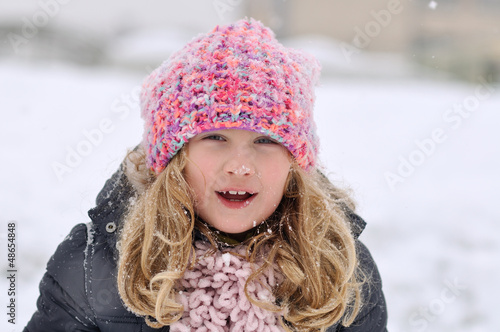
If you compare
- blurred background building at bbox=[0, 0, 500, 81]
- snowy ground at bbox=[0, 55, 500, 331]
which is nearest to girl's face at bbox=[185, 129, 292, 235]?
snowy ground at bbox=[0, 55, 500, 331]

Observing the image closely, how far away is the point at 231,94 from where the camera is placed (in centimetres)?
140

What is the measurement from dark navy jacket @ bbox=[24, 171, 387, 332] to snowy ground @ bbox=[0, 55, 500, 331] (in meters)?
0.18

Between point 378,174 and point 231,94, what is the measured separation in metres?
3.26

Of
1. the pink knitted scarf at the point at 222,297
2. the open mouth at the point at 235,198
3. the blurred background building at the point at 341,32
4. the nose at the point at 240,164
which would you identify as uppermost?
the blurred background building at the point at 341,32

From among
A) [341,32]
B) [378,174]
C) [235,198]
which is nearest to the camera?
[235,198]

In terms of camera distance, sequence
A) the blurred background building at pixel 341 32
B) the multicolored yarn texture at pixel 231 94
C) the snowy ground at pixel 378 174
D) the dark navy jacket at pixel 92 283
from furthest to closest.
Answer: the blurred background building at pixel 341 32, the snowy ground at pixel 378 174, the dark navy jacket at pixel 92 283, the multicolored yarn texture at pixel 231 94

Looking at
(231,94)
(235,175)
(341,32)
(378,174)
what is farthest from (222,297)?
(341,32)

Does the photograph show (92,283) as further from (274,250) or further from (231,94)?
(231,94)

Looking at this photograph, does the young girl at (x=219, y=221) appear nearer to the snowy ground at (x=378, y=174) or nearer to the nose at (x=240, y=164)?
the nose at (x=240, y=164)

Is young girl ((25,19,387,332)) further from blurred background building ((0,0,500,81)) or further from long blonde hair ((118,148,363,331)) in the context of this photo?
blurred background building ((0,0,500,81))

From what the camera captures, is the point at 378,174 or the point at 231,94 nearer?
the point at 231,94

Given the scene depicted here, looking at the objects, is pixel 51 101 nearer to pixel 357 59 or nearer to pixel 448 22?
pixel 357 59

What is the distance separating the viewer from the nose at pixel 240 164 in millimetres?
1397

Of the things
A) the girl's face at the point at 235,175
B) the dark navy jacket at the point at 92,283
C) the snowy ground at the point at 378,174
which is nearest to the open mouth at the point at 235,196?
the girl's face at the point at 235,175
